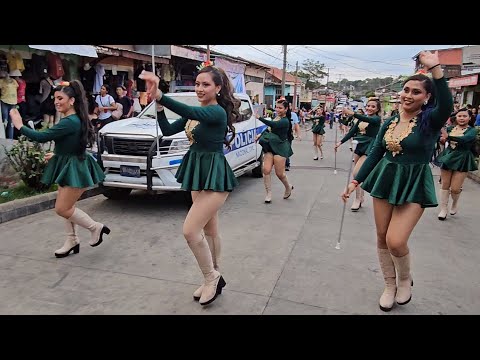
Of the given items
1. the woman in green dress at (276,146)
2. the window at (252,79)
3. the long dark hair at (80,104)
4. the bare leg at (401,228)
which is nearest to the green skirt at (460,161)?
the woman in green dress at (276,146)

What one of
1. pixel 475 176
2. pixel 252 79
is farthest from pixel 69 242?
pixel 252 79

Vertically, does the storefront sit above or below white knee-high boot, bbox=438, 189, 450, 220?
above

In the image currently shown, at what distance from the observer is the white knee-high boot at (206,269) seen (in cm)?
333

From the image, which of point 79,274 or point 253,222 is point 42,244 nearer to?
point 79,274

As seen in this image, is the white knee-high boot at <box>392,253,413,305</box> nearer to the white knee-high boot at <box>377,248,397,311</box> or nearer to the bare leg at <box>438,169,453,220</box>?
the white knee-high boot at <box>377,248,397,311</box>

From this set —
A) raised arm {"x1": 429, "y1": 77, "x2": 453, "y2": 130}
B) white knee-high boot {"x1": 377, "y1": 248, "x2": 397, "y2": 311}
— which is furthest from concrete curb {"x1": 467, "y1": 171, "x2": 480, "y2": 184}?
raised arm {"x1": 429, "y1": 77, "x2": 453, "y2": 130}

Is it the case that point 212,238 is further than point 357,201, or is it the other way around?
point 357,201

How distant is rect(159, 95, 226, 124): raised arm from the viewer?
2840 mm

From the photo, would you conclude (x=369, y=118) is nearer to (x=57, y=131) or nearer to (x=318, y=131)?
(x=57, y=131)

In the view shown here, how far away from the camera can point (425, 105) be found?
3.20 m

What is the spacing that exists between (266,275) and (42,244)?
279cm

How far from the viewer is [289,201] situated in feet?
24.2

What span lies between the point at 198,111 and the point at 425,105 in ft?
5.90

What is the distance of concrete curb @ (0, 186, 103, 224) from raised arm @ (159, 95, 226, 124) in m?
4.08
